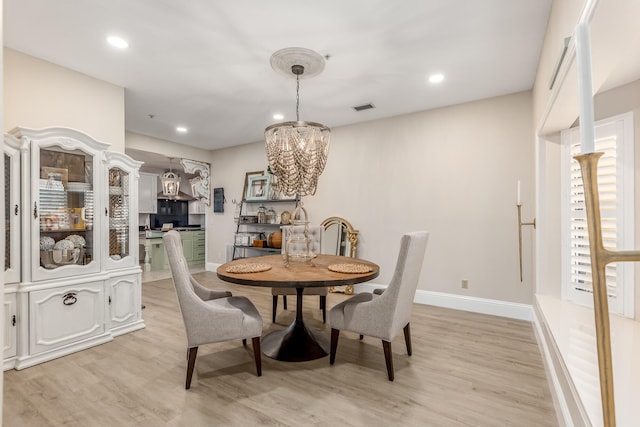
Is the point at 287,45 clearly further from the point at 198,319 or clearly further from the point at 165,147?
the point at 165,147

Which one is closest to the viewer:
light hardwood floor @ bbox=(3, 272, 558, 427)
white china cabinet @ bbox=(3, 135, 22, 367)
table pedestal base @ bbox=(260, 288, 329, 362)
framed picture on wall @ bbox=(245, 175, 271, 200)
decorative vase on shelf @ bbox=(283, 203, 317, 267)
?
light hardwood floor @ bbox=(3, 272, 558, 427)

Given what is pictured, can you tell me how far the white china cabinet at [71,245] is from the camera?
8.14 ft

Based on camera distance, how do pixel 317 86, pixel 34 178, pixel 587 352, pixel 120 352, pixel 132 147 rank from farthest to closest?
pixel 132 147, pixel 317 86, pixel 120 352, pixel 34 178, pixel 587 352

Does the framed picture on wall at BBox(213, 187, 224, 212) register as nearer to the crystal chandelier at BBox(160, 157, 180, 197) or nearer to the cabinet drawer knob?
the crystal chandelier at BBox(160, 157, 180, 197)

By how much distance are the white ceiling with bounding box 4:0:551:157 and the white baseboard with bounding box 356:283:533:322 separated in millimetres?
2384

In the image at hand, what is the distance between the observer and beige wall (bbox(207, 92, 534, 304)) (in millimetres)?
3553

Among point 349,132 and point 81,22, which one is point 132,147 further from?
point 349,132

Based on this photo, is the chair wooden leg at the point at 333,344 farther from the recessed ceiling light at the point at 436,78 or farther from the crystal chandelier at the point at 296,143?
the recessed ceiling light at the point at 436,78

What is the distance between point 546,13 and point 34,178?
13.3 ft

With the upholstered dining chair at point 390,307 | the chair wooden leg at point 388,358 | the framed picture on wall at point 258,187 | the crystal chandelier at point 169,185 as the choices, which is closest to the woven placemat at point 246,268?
the upholstered dining chair at point 390,307

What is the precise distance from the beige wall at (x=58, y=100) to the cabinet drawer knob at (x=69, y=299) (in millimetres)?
1489

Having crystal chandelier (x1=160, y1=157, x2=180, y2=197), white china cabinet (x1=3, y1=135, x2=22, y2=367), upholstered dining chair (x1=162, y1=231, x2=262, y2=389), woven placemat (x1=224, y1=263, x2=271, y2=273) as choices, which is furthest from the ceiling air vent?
crystal chandelier (x1=160, y1=157, x2=180, y2=197)

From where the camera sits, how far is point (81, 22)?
89.9 inches

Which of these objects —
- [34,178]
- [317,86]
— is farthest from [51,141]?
[317,86]
